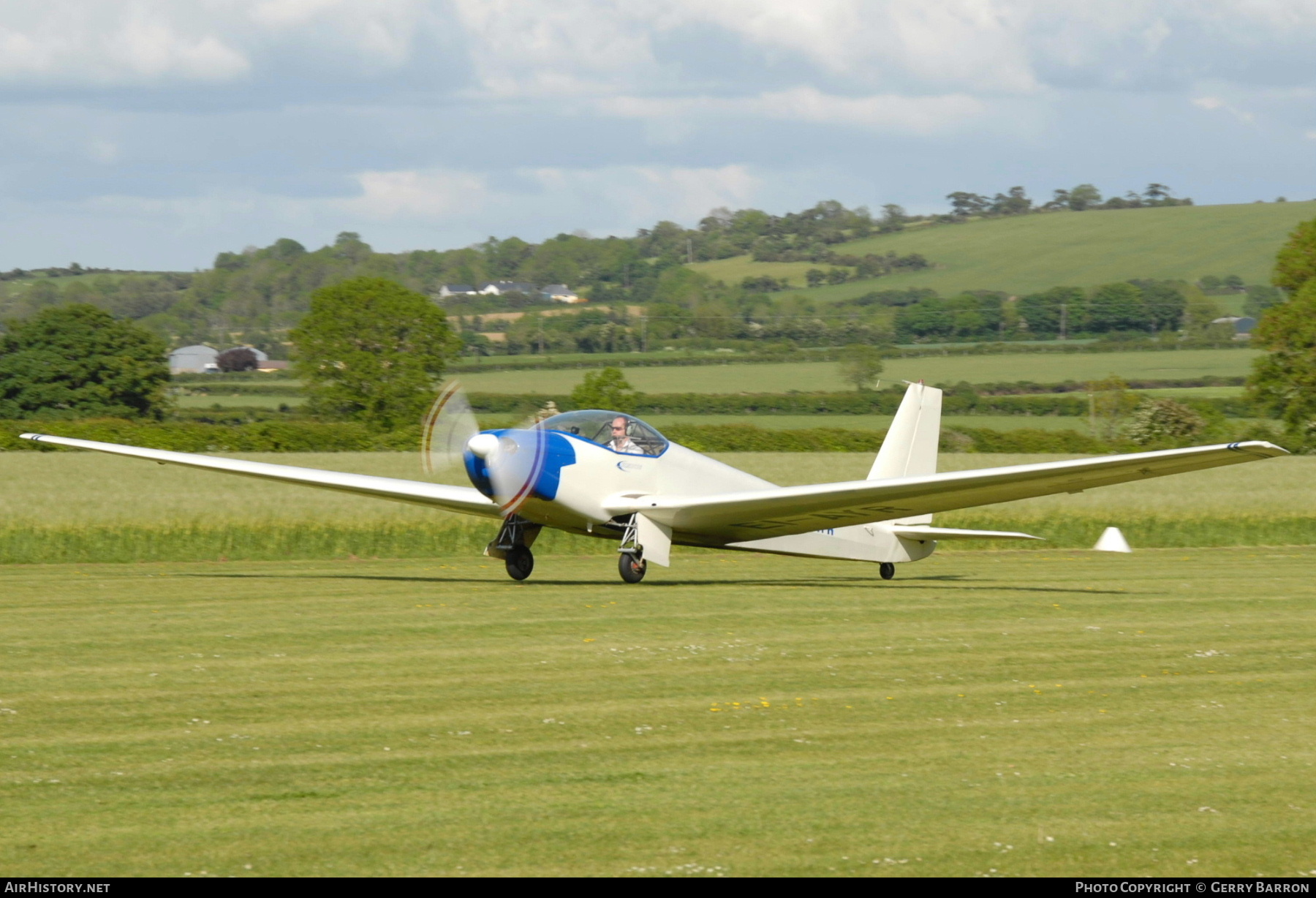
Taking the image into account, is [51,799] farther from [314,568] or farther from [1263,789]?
[314,568]

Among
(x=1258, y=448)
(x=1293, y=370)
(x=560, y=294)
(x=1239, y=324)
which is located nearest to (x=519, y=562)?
(x=1258, y=448)

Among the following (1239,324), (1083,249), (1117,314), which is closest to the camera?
(1239,324)

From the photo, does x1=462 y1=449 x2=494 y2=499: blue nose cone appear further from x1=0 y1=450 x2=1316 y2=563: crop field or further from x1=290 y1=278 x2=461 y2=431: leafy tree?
x1=290 y1=278 x2=461 y2=431: leafy tree

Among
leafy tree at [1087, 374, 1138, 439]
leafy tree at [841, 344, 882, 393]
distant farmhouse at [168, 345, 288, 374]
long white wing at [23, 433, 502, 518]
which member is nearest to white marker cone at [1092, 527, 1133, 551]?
long white wing at [23, 433, 502, 518]

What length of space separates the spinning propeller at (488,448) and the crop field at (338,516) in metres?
2.81

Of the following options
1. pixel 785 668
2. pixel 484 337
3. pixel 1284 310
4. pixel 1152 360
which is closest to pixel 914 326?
pixel 1152 360

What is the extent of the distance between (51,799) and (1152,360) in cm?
8793

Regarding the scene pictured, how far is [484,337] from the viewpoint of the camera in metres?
102

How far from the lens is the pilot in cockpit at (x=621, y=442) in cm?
1602

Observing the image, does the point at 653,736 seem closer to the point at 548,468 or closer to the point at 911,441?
the point at 548,468

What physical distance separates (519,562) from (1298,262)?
6724cm

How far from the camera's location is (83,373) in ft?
259

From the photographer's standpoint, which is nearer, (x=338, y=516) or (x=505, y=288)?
(x=338, y=516)

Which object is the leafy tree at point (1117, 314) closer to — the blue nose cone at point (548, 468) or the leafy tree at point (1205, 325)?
the leafy tree at point (1205, 325)
